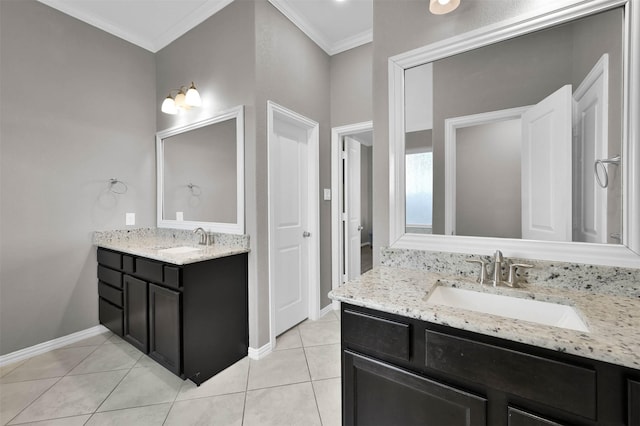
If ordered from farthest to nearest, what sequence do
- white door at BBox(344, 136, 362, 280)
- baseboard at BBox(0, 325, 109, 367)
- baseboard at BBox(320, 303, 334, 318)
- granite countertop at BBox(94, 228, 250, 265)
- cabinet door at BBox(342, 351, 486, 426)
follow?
white door at BBox(344, 136, 362, 280) < baseboard at BBox(320, 303, 334, 318) < baseboard at BBox(0, 325, 109, 367) < granite countertop at BBox(94, 228, 250, 265) < cabinet door at BBox(342, 351, 486, 426)

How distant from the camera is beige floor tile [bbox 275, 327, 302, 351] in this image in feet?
7.82

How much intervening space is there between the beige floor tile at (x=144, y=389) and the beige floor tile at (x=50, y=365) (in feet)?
1.87

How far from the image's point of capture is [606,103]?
1096 millimetres

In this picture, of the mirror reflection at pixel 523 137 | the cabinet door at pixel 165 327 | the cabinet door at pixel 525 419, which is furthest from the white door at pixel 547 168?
the cabinet door at pixel 165 327

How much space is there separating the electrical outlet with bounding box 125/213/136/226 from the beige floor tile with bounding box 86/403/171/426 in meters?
1.81

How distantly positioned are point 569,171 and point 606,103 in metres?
0.30

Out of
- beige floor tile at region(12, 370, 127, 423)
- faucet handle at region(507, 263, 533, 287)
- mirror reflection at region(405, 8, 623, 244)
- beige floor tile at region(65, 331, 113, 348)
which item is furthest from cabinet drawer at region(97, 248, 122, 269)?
faucet handle at region(507, 263, 533, 287)

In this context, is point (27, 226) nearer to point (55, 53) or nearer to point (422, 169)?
point (55, 53)

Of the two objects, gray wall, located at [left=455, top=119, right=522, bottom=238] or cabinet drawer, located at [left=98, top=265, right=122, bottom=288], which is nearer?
gray wall, located at [left=455, top=119, right=522, bottom=238]

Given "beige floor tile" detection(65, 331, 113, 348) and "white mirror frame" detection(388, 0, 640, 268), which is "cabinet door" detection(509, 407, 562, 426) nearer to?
"white mirror frame" detection(388, 0, 640, 268)

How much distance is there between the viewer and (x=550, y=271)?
1.16 metres

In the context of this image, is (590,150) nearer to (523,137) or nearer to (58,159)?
(523,137)

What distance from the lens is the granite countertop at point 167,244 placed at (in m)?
1.88

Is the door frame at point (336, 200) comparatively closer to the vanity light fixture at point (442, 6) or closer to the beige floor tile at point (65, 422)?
the vanity light fixture at point (442, 6)
